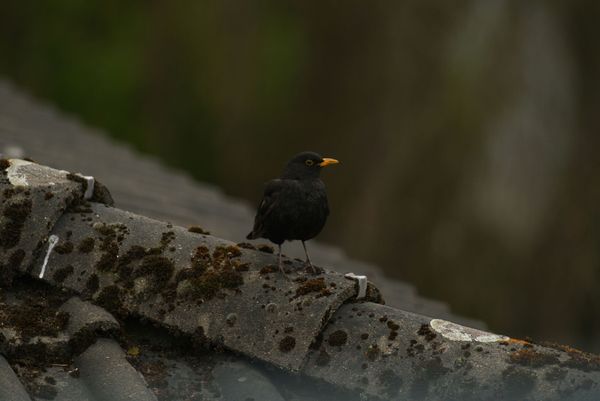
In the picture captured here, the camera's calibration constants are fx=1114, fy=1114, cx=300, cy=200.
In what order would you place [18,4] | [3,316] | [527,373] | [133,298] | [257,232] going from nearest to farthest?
[527,373] < [3,316] < [133,298] < [257,232] < [18,4]

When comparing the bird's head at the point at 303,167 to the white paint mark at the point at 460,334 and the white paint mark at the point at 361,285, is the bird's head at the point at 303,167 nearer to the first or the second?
the white paint mark at the point at 361,285

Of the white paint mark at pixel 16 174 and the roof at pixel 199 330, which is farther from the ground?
the white paint mark at pixel 16 174

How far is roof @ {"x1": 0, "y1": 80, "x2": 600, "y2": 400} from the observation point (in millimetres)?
3039

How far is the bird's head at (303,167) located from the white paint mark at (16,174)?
892 mm

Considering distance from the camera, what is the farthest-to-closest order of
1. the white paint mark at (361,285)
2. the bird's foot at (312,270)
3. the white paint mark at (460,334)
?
1. the bird's foot at (312,270)
2. the white paint mark at (361,285)
3. the white paint mark at (460,334)

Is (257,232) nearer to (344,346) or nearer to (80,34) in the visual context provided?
(344,346)

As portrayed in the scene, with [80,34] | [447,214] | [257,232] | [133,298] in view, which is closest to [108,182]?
[257,232]

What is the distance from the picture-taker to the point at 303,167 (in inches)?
154

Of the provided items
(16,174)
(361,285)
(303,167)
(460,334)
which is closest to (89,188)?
(16,174)

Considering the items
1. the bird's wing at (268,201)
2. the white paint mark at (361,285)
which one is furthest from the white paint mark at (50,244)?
the white paint mark at (361,285)

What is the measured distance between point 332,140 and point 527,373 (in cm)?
1484

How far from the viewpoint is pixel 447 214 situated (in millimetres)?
16625

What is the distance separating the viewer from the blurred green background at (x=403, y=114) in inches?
656

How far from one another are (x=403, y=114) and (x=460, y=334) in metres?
14.3
